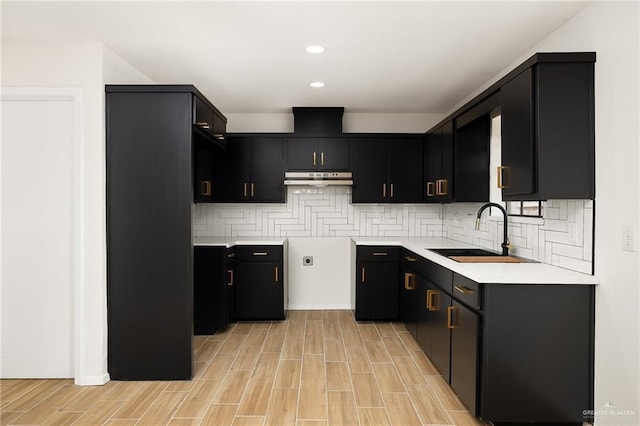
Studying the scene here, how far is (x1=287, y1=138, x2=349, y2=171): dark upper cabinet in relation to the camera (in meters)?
5.19

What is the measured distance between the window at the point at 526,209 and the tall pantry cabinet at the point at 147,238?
2.60 m

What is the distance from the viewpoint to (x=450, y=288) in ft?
9.91

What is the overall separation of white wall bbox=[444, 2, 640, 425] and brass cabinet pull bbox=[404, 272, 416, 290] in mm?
1821

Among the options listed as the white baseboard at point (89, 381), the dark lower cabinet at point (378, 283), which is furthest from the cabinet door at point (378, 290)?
the white baseboard at point (89, 381)

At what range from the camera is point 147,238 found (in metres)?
3.23

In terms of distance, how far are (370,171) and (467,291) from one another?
2.75 metres

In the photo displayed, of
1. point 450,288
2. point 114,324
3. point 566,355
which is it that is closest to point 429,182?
point 450,288

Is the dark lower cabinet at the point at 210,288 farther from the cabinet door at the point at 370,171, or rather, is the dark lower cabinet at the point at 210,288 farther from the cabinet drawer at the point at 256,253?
the cabinet door at the point at 370,171

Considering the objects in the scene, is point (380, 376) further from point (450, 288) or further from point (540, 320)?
point (540, 320)

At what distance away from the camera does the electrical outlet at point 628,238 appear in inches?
85.7

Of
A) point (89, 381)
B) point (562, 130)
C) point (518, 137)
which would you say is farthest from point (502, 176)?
point (89, 381)

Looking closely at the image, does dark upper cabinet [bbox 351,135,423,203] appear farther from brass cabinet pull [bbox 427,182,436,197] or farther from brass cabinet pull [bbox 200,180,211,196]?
brass cabinet pull [bbox 200,180,211,196]

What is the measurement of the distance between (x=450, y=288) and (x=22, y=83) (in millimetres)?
3542

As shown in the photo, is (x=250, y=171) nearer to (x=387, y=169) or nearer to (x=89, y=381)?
(x=387, y=169)
